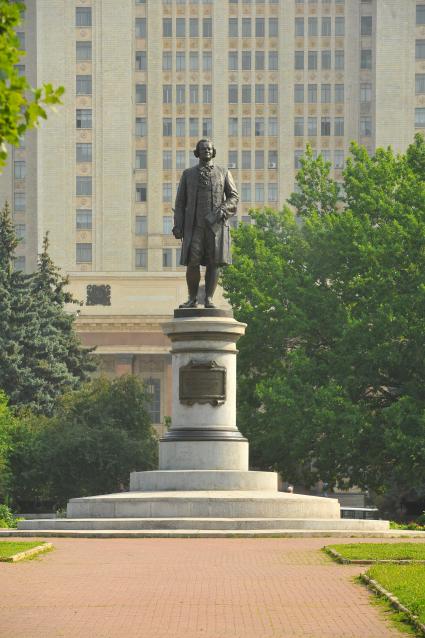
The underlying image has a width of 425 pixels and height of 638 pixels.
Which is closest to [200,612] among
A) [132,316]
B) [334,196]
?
[334,196]

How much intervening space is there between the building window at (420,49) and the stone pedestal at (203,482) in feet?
326

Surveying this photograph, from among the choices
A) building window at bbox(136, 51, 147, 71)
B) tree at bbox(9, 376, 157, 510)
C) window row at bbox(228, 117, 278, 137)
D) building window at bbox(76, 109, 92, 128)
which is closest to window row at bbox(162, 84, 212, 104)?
building window at bbox(136, 51, 147, 71)

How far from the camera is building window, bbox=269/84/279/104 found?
127 m

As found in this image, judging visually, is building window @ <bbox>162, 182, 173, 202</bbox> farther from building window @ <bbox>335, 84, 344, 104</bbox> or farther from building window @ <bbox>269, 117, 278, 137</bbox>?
building window @ <bbox>335, 84, 344, 104</bbox>

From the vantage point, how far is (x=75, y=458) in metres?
55.4

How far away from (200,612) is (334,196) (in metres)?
40.9

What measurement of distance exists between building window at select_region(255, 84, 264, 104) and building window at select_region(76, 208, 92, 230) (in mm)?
17292

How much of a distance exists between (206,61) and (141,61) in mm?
5545

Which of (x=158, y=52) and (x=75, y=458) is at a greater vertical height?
(x=158, y=52)

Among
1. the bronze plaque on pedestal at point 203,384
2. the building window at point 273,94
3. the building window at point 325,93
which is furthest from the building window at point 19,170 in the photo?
the bronze plaque on pedestal at point 203,384

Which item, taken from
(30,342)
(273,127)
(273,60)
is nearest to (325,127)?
(273,127)

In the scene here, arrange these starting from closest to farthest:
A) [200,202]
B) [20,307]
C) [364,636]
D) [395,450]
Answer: [364,636] → [200,202] → [395,450] → [20,307]

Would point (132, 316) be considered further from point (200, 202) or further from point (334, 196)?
point (200, 202)

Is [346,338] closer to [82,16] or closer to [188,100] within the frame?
[188,100]
